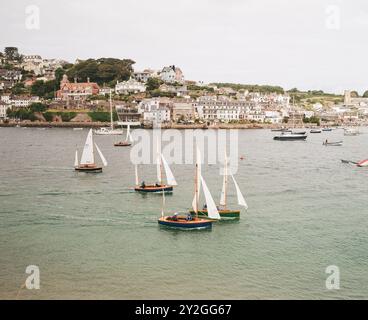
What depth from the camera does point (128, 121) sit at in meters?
94.8

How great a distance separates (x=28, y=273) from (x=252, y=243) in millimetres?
8370

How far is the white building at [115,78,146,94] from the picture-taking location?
108375 millimetres

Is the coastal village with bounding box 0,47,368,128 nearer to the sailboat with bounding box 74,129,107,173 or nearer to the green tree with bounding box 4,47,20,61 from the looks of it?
the green tree with bounding box 4,47,20,61

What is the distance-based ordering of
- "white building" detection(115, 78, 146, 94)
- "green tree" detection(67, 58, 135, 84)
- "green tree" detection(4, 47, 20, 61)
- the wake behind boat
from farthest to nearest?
"green tree" detection(4, 47, 20, 61) < "green tree" detection(67, 58, 135, 84) < "white building" detection(115, 78, 146, 94) < the wake behind boat

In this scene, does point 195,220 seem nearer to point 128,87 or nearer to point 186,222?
point 186,222

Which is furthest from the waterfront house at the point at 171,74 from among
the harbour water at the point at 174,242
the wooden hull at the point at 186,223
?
the wooden hull at the point at 186,223

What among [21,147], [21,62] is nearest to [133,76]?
[21,62]

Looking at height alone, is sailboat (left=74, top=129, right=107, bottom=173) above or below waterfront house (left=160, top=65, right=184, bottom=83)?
below

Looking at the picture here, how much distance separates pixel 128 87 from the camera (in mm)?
108750

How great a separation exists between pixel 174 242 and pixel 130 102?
3310 inches

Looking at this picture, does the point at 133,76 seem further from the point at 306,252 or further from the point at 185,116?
the point at 306,252

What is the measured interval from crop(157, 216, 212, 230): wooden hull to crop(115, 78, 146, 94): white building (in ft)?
297

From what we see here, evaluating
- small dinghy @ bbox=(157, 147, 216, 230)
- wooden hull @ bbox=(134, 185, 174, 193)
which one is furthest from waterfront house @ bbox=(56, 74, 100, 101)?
small dinghy @ bbox=(157, 147, 216, 230)

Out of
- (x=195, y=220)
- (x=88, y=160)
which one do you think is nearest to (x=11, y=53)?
(x=88, y=160)
